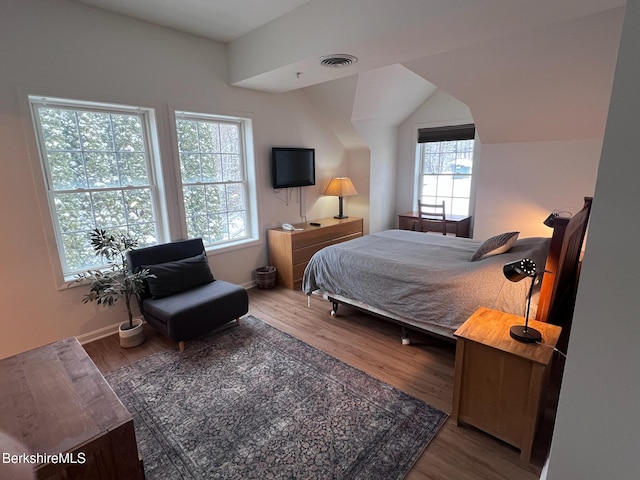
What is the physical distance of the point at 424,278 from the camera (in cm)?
248

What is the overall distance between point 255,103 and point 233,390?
3.19 meters

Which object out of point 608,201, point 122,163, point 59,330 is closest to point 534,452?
point 608,201

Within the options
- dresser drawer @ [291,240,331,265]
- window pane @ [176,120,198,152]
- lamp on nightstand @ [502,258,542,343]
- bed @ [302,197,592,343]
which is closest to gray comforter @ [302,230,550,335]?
bed @ [302,197,592,343]

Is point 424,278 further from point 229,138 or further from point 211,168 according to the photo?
point 229,138

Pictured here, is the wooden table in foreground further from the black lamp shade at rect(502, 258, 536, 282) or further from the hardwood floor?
the black lamp shade at rect(502, 258, 536, 282)

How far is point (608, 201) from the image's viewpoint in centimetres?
95

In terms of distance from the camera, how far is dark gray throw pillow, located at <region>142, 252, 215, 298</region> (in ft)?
9.39

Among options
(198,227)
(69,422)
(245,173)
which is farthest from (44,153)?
(69,422)

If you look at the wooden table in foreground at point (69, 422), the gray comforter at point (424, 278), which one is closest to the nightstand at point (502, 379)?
the gray comforter at point (424, 278)

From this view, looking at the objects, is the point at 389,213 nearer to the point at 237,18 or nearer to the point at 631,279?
the point at 237,18

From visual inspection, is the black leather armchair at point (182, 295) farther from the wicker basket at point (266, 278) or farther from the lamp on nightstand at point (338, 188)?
the lamp on nightstand at point (338, 188)

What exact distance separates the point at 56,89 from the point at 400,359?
11.3ft

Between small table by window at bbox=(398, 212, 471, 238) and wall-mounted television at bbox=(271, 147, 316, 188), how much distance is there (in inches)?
69.4

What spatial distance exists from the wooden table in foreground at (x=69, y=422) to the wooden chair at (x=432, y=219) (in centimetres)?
456
